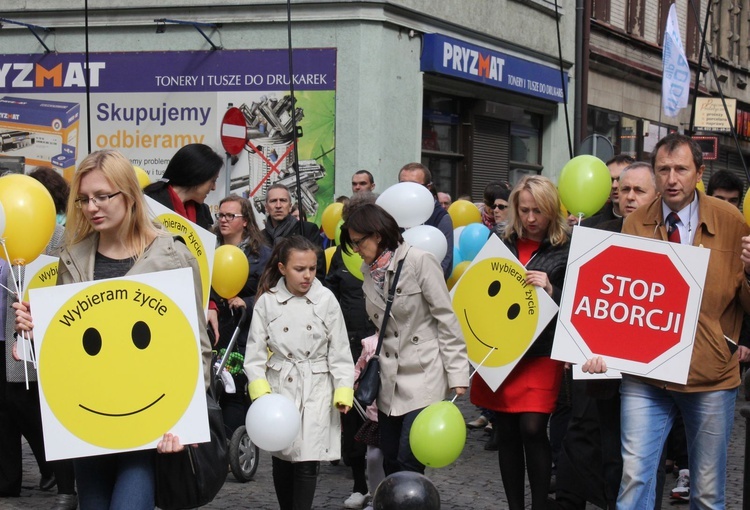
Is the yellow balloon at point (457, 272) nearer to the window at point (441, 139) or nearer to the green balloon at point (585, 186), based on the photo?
the green balloon at point (585, 186)

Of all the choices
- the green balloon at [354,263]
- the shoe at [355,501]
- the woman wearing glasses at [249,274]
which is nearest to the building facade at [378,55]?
the woman wearing glasses at [249,274]

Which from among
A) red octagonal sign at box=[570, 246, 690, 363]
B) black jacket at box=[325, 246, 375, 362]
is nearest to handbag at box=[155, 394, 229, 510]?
red octagonal sign at box=[570, 246, 690, 363]

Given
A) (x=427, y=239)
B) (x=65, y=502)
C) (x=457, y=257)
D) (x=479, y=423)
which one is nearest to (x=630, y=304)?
(x=427, y=239)

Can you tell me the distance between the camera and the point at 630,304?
536 centimetres

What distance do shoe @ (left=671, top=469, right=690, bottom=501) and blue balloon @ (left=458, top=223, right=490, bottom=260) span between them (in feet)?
7.96

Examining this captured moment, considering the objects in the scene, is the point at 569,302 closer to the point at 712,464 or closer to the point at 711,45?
the point at 712,464

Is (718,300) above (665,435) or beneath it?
above

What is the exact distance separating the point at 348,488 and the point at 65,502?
189 cm

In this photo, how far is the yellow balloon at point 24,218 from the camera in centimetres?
540

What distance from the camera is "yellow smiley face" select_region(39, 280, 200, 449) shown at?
415cm

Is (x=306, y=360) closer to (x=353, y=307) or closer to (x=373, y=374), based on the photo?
(x=373, y=374)

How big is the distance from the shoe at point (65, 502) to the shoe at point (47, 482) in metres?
0.69

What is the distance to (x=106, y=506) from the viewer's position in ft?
13.9

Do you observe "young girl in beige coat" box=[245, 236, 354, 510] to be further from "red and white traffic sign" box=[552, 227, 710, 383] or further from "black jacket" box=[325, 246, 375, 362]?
"black jacket" box=[325, 246, 375, 362]
